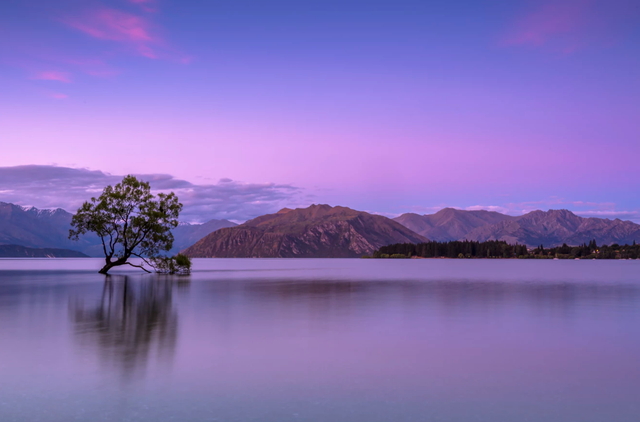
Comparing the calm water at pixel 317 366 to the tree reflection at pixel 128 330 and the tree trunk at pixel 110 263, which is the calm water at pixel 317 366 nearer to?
the tree reflection at pixel 128 330

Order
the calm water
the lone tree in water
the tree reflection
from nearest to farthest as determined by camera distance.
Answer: the calm water, the tree reflection, the lone tree in water

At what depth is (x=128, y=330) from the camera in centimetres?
2594

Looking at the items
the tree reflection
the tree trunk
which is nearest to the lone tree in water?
the tree trunk

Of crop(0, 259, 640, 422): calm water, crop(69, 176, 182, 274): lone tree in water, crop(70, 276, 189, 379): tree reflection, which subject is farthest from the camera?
crop(69, 176, 182, 274): lone tree in water

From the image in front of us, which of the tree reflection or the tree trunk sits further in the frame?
the tree trunk

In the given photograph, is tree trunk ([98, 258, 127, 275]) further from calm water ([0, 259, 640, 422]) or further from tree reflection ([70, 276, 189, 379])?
calm water ([0, 259, 640, 422])

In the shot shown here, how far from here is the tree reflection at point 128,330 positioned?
61.3ft

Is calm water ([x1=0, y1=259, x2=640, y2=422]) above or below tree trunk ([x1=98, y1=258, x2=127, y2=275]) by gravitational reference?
above

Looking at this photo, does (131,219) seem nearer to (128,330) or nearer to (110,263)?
(110,263)

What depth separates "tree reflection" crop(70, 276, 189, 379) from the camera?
18672 mm

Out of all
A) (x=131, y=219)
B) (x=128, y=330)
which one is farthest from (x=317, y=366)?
(x=131, y=219)

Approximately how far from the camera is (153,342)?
22203 mm

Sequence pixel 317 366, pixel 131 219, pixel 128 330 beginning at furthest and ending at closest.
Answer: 1. pixel 131 219
2. pixel 128 330
3. pixel 317 366

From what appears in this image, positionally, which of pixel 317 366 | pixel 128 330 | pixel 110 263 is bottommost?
pixel 110 263
